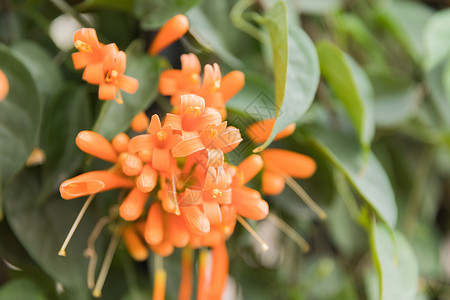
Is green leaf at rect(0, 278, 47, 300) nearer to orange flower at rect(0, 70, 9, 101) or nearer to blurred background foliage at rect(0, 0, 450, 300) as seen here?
blurred background foliage at rect(0, 0, 450, 300)

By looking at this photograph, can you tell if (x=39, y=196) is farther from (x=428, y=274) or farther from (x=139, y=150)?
(x=428, y=274)

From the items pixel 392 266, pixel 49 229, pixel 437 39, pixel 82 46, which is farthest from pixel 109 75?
pixel 437 39

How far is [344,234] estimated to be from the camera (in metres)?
0.50

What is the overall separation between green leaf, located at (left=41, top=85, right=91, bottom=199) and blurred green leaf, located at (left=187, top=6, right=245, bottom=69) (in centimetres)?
9

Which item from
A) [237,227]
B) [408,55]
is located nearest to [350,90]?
[237,227]

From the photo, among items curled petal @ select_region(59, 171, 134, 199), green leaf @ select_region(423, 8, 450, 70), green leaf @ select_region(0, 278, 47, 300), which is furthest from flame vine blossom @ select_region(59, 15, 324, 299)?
green leaf @ select_region(423, 8, 450, 70)

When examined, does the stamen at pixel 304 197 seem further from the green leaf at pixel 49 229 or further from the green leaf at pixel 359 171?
the green leaf at pixel 49 229

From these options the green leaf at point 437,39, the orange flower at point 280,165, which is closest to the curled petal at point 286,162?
the orange flower at point 280,165

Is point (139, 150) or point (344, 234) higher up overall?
point (139, 150)

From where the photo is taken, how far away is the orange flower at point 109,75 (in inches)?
9.2

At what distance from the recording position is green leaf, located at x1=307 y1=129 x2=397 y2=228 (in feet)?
1.06

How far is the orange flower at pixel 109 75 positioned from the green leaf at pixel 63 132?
7 cm

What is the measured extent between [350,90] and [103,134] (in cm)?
19

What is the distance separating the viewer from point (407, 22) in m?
0.52
